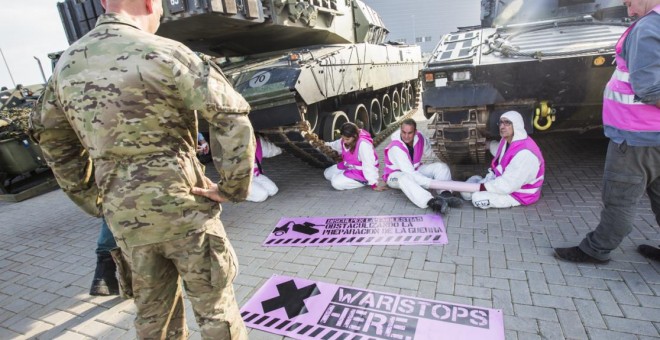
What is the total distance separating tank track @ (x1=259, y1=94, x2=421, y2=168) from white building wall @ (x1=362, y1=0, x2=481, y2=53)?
4758 centimetres

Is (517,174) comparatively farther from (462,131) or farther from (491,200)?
(462,131)

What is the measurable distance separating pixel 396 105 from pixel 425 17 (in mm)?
45995

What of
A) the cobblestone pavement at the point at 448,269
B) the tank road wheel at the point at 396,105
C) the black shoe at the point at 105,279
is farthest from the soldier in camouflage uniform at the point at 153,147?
the tank road wheel at the point at 396,105

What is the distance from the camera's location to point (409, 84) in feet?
39.7

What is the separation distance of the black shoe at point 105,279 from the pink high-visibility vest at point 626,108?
429 centimetres

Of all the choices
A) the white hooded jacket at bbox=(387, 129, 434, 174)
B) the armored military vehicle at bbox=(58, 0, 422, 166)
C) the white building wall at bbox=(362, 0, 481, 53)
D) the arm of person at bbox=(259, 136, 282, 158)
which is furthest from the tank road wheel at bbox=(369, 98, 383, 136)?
the white building wall at bbox=(362, 0, 481, 53)

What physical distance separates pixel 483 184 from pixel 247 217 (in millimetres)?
3048

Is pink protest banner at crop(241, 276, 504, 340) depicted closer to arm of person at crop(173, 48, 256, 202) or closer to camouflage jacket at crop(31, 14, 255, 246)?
camouflage jacket at crop(31, 14, 255, 246)

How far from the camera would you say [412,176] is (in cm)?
481

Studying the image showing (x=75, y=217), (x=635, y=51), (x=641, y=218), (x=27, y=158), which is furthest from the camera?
(x=27, y=158)

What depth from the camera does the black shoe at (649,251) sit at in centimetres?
296

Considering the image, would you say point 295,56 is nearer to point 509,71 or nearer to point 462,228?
point 509,71

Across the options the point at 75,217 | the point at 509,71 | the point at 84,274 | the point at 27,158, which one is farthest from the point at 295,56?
the point at 27,158

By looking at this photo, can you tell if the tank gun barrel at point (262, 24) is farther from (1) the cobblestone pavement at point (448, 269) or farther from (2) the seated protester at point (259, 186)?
(1) the cobblestone pavement at point (448, 269)
